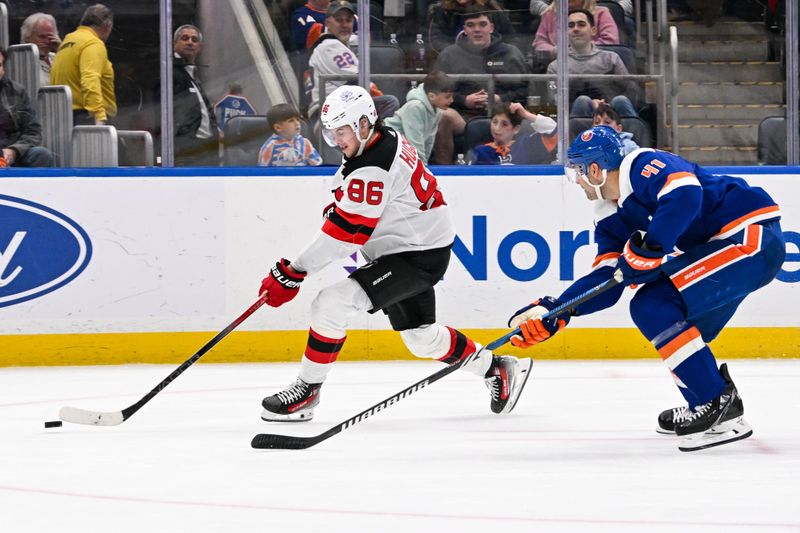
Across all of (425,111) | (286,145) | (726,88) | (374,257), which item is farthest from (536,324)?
(726,88)

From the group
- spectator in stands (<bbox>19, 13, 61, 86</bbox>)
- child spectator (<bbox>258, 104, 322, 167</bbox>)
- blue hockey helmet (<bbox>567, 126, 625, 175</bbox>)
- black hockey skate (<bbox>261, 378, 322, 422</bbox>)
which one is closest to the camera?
blue hockey helmet (<bbox>567, 126, 625, 175</bbox>)

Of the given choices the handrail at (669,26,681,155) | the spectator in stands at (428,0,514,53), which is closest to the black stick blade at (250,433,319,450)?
the spectator in stands at (428,0,514,53)

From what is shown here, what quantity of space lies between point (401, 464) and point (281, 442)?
0.37 metres

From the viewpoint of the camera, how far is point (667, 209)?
337cm

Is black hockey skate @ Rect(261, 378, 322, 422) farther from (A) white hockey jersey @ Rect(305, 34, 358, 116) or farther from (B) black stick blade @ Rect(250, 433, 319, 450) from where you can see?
(A) white hockey jersey @ Rect(305, 34, 358, 116)

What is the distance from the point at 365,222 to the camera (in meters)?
4.09

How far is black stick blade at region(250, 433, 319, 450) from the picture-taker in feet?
11.6

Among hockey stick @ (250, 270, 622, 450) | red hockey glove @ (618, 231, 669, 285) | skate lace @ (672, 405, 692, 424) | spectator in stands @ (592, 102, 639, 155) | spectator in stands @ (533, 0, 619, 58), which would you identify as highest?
spectator in stands @ (533, 0, 619, 58)

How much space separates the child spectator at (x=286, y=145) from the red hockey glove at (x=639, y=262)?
2799mm

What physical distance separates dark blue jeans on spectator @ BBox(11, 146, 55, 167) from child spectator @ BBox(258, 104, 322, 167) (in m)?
0.98

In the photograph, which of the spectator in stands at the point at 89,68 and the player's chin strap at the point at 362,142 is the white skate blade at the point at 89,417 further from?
the spectator in stands at the point at 89,68

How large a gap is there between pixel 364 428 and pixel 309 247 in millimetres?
610

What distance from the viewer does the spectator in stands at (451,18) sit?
19.7ft

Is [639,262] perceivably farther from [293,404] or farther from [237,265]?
[237,265]
